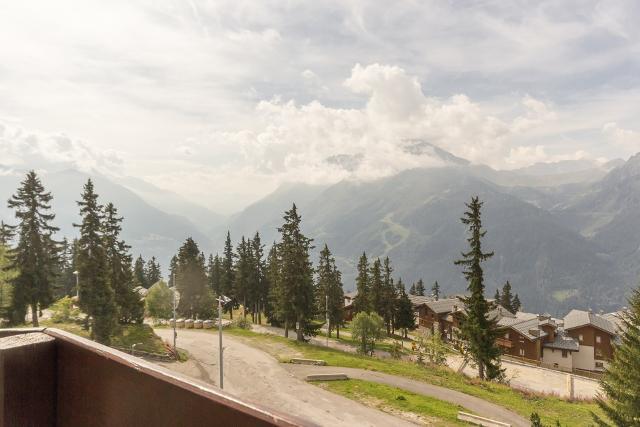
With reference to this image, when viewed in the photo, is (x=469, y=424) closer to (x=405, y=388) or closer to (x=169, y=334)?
(x=405, y=388)

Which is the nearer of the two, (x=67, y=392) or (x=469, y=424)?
(x=67, y=392)

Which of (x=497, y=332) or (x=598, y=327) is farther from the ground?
(x=497, y=332)

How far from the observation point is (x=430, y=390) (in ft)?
111

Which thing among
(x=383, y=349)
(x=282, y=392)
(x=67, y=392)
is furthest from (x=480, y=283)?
(x=67, y=392)

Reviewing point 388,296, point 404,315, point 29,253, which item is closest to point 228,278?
point 388,296

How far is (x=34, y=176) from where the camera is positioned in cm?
4866

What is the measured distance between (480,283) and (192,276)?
50.1m

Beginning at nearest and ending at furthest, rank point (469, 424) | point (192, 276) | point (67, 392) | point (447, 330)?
point (67, 392)
point (469, 424)
point (192, 276)
point (447, 330)

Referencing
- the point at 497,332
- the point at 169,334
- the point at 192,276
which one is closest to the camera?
the point at 497,332

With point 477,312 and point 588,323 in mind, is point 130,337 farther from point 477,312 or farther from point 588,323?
point 588,323

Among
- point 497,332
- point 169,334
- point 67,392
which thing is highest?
point 67,392

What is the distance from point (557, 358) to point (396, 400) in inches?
2575

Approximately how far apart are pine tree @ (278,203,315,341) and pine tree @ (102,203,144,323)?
2073 cm

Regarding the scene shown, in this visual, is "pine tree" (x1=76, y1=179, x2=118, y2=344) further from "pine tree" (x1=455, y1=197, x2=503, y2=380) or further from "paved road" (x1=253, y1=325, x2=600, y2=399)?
"pine tree" (x1=455, y1=197, x2=503, y2=380)
